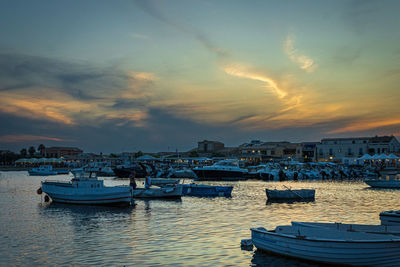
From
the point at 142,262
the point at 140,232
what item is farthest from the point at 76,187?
the point at 142,262

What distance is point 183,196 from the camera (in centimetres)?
3881

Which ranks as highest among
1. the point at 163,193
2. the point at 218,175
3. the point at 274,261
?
the point at 218,175

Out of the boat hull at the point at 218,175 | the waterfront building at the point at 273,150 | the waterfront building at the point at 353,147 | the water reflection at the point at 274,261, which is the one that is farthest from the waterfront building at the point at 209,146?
the water reflection at the point at 274,261

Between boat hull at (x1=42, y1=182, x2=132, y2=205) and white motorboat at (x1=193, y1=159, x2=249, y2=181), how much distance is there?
124 feet

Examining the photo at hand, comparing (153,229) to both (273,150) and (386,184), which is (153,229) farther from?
(273,150)

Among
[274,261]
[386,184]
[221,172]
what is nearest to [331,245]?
[274,261]

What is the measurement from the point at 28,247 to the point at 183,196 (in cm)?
2286

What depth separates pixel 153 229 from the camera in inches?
814

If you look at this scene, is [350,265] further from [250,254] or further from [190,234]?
[190,234]

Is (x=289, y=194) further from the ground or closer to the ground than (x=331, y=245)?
closer to the ground

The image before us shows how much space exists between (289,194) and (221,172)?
110 feet

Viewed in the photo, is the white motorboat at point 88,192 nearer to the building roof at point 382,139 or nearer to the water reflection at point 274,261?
the water reflection at point 274,261

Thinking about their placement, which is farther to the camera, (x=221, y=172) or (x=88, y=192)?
(x=221, y=172)

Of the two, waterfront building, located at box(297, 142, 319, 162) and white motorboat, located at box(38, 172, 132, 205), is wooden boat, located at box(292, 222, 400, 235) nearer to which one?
white motorboat, located at box(38, 172, 132, 205)
